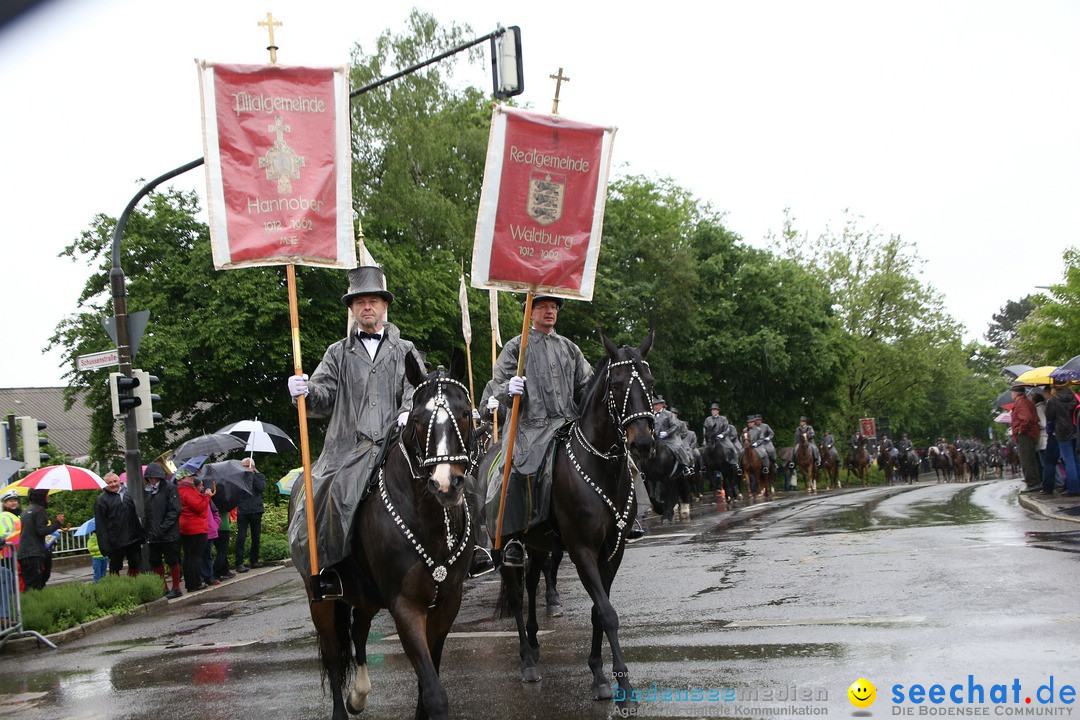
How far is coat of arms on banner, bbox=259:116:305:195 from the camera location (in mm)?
7863

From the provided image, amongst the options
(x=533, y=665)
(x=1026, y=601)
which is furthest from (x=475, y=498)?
(x=1026, y=601)

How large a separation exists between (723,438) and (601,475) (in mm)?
22963

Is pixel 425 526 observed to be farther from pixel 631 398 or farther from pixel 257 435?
pixel 257 435

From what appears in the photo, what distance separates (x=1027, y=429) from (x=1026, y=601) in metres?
12.4

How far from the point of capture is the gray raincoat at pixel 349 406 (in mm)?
7098

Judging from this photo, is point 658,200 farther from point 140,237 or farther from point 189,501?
point 189,501

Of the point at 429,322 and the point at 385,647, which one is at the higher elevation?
the point at 429,322

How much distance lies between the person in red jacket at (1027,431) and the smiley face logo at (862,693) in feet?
50.0

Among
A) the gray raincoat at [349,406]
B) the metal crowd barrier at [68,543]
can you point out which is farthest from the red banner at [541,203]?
the metal crowd barrier at [68,543]

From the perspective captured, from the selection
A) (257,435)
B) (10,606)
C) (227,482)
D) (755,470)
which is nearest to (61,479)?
(227,482)

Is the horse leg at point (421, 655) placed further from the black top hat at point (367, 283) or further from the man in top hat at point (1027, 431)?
the man in top hat at point (1027, 431)

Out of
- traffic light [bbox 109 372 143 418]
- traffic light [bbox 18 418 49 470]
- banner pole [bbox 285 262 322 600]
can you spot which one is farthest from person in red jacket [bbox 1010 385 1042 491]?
traffic light [bbox 18 418 49 470]

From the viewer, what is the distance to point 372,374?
734 centimetres

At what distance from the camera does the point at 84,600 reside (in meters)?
14.8
